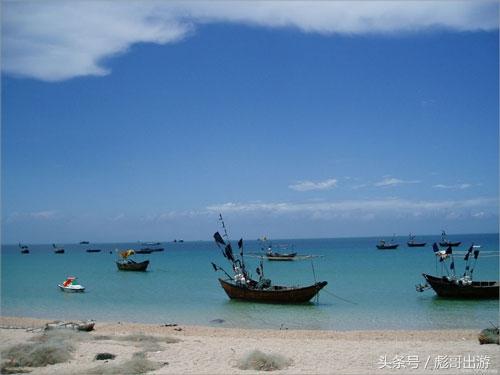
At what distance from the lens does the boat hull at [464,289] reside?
2661 centimetres

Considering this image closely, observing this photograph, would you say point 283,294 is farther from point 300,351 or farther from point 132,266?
point 132,266

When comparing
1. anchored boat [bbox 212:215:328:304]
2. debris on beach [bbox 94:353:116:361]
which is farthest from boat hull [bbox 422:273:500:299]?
debris on beach [bbox 94:353:116:361]

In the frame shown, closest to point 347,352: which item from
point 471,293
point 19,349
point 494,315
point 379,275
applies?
point 19,349

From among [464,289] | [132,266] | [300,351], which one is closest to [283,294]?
[464,289]

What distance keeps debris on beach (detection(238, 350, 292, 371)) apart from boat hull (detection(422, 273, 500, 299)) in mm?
18516

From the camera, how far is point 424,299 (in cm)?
2834

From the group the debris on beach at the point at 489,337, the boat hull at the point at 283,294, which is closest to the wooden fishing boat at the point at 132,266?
the boat hull at the point at 283,294

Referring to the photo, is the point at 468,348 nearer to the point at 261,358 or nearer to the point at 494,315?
the point at 261,358

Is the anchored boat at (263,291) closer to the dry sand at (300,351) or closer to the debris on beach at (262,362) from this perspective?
the dry sand at (300,351)

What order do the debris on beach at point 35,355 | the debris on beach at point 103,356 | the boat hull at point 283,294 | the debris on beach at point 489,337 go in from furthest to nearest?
the boat hull at point 283,294 < the debris on beach at point 489,337 < the debris on beach at point 103,356 < the debris on beach at point 35,355

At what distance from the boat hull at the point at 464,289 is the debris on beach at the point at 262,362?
18516mm

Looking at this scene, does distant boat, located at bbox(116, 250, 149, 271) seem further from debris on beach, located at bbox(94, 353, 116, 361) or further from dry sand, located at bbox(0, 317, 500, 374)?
debris on beach, located at bbox(94, 353, 116, 361)

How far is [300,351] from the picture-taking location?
1349 centimetres

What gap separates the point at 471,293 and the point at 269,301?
10.8 m
